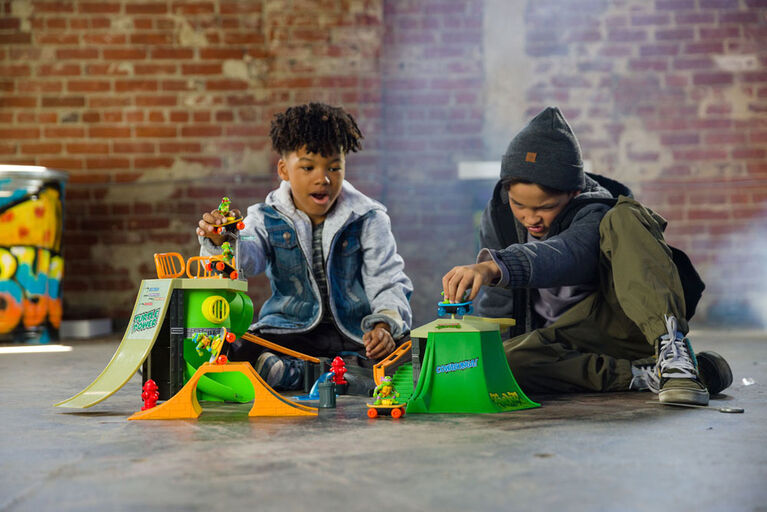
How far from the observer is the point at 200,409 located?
1.84 metres

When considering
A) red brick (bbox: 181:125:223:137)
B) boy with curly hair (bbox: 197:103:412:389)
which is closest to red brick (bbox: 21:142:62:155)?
red brick (bbox: 181:125:223:137)

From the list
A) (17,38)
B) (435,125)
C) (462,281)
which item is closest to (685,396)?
(462,281)

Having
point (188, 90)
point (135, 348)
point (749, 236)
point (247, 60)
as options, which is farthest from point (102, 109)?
point (749, 236)

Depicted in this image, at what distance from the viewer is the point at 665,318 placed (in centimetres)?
196

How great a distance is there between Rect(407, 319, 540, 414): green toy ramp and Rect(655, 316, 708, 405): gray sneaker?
344 mm

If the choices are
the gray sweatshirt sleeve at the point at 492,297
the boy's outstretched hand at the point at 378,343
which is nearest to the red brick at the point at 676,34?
the gray sweatshirt sleeve at the point at 492,297

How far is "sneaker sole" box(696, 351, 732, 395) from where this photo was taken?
7.02 feet

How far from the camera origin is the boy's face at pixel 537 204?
227 centimetres

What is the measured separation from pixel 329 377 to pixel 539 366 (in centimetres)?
55

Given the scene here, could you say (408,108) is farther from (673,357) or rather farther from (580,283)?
(673,357)

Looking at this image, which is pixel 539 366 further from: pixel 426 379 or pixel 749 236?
Answer: pixel 749 236

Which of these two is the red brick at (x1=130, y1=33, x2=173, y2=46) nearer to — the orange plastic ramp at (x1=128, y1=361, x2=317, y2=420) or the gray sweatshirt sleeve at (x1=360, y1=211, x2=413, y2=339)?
the gray sweatshirt sleeve at (x1=360, y1=211, x2=413, y2=339)

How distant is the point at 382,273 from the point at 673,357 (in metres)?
0.98

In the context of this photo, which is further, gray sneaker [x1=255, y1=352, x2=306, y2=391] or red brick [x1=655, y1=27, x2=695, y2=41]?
red brick [x1=655, y1=27, x2=695, y2=41]
